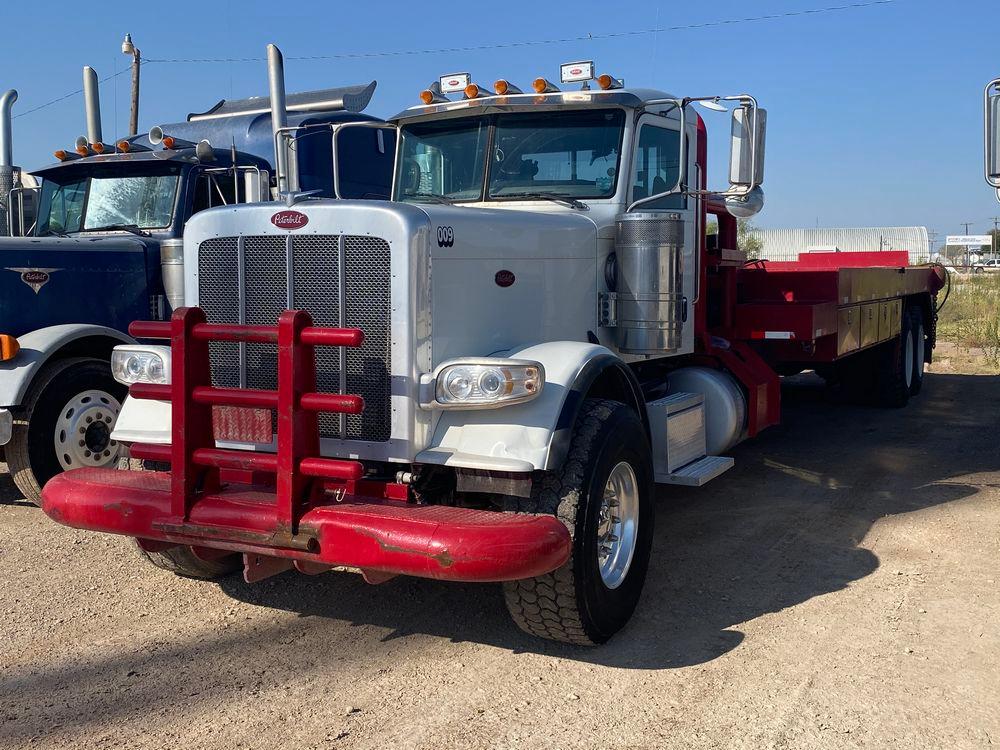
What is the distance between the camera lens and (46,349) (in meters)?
6.23

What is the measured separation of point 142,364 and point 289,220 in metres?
0.97

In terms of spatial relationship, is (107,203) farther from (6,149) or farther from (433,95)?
(433,95)

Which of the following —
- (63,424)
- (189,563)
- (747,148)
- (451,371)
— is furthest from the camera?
(63,424)

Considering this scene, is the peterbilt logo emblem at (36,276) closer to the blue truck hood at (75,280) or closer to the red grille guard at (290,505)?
the blue truck hood at (75,280)

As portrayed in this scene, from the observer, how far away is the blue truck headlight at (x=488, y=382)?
3787mm

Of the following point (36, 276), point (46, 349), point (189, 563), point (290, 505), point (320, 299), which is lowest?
point (189, 563)

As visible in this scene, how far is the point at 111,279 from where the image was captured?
7.02 meters

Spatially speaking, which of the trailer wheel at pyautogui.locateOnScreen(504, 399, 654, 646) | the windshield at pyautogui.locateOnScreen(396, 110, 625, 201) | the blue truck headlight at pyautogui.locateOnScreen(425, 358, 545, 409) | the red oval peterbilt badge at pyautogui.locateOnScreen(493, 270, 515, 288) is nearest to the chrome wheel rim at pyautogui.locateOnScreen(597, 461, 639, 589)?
the trailer wheel at pyautogui.locateOnScreen(504, 399, 654, 646)

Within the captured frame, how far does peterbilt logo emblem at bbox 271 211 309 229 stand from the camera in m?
4.14

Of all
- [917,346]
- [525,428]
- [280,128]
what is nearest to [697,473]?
[525,428]

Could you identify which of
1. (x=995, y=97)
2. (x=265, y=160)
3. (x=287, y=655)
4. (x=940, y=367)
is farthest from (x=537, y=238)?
(x=940, y=367)

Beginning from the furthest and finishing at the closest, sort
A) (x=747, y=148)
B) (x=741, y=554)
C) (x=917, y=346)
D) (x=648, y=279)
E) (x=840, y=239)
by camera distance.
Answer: (x=840, y=239) < (x=917, y=346) < (x=741, y=554) < (x=648, y=279) < (x=747, y=148)

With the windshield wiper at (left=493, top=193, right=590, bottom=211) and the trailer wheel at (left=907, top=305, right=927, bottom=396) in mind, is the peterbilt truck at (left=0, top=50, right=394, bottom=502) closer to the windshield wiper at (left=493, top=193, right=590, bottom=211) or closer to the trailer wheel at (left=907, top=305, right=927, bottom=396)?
the windshield wiper at (left=493, top=193, right=590, bottom=211)

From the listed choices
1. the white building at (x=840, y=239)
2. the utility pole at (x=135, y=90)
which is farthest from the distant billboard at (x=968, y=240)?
the utility pole at (x=135, y=90)
